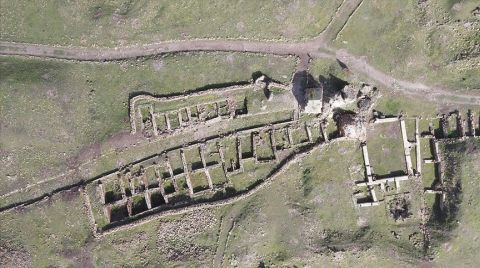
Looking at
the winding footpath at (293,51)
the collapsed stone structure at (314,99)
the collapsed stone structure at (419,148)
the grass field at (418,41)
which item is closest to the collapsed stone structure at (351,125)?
the collapsed stone structure at (419,148)

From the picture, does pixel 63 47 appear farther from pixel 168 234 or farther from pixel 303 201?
pixel 303 201

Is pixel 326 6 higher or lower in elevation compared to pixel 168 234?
higher

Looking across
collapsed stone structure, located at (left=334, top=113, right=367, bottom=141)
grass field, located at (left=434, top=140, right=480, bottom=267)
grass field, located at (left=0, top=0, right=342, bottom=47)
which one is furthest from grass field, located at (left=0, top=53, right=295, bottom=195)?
grass field, located at (left=434, top=140, right=480, bottom=267)

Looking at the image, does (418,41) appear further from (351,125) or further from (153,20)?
(153,20)

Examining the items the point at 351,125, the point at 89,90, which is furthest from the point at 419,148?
the point at 89,90

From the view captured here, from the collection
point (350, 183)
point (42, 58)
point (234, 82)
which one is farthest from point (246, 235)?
point (42, 58)

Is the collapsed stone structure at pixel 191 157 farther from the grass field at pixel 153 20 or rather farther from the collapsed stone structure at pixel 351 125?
the grass field at pixel 153 20
